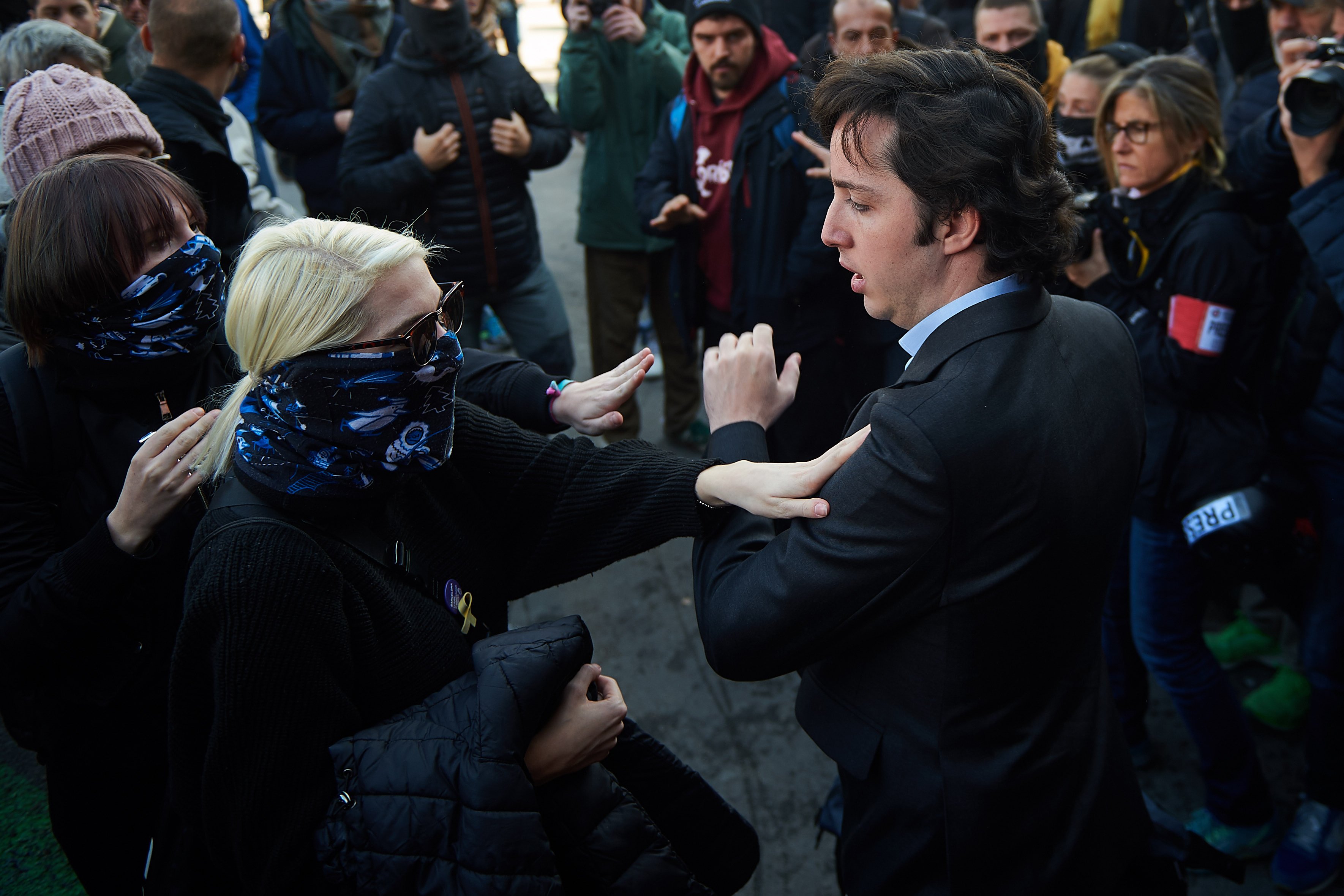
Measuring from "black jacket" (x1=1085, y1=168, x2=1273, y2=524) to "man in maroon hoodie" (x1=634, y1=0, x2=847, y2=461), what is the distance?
1.25 m

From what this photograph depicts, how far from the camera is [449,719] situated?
5.03ft

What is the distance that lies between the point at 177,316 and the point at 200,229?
0.40 m

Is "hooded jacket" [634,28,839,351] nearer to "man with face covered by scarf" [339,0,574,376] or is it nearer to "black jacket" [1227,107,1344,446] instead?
"man with face covered by scarf" [339,0,574,376]

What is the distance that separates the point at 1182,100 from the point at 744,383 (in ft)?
6.35

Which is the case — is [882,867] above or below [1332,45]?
below

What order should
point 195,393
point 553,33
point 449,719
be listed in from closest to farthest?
point 449,719
point 195,393
point 553,33

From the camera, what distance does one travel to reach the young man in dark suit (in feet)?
4.88

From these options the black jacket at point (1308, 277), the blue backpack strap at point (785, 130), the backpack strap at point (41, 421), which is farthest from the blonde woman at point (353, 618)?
the blue backpack strap at point (785, 130)

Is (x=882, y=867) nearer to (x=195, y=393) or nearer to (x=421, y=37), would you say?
(x=195, y=393)

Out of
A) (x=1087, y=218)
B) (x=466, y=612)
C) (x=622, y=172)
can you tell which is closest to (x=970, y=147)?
(x=466, y=612)

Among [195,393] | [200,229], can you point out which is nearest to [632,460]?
[195,393]

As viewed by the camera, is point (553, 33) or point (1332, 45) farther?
point (553, 33)

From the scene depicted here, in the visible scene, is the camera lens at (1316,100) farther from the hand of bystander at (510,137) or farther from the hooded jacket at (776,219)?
the hand of bystander at (510,137)

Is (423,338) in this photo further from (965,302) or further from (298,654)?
(965,302)
